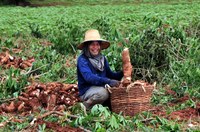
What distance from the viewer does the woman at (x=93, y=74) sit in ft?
18.7

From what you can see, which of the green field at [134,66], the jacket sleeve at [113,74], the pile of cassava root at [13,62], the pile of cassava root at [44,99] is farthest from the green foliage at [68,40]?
the jacket sleeve at [113,74]

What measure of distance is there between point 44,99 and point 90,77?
85 cm

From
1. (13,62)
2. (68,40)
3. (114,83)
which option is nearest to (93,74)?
(114,83)

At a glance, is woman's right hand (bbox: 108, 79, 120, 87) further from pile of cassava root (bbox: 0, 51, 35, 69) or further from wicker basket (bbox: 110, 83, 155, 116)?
pile of cassava root (bbox: 0, 51, 35, 69)

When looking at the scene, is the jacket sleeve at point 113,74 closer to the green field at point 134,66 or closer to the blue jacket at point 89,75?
the blue jacket at point 89,75

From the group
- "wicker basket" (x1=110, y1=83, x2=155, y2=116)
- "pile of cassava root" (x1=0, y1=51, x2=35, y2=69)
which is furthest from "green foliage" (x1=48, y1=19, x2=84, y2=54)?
"wicker basket" (x1=110, y1=83, x2=155, y2=116)

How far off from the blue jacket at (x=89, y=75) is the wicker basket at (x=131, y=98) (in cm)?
19

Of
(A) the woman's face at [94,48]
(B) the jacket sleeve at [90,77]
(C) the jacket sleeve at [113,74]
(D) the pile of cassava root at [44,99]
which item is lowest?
(D) the pile of cassava root at [44,99]

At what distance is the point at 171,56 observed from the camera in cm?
782

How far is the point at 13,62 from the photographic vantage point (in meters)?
8.52

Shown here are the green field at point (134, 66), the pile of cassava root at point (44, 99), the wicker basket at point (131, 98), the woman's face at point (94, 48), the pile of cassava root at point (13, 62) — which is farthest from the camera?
the pile of cassava root at point (13, 62)

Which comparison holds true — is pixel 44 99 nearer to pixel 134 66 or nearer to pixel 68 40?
pixel 134 66

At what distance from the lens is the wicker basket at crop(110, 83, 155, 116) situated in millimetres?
5535

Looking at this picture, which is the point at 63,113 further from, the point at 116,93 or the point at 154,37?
the point at 154,37
